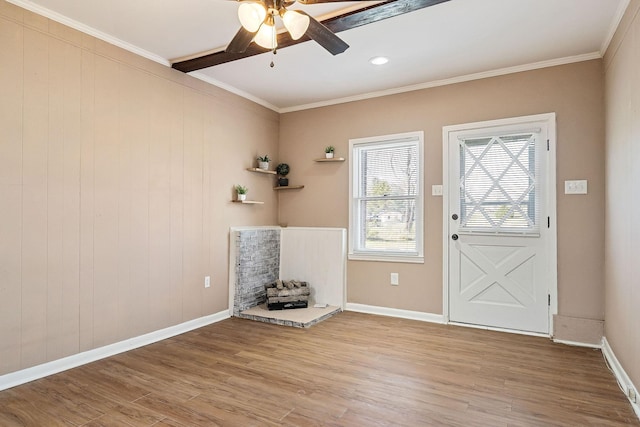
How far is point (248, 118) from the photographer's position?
448 cm

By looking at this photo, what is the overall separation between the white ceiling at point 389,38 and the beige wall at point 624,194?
0.88 ft

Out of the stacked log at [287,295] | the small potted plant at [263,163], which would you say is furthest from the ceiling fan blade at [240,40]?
the stacked log at [287,295]

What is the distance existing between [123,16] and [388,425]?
3.20 m

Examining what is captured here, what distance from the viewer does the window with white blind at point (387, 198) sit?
163 inches

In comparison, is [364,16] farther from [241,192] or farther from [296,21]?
[241,192]

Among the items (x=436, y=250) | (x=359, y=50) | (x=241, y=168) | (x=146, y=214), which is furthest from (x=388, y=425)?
(x=241, y=168)

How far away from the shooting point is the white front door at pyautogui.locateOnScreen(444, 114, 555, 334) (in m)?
3.49

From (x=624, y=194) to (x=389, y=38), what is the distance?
2.03 m

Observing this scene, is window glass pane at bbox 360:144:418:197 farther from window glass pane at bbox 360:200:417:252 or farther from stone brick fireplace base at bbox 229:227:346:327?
stone brick fireplace base at bbox 229:227:346:327

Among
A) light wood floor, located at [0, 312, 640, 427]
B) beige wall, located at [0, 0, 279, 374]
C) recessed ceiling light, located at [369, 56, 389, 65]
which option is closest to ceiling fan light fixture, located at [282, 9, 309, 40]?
recessed ceiling light, located at [369, 56, 389, 65]

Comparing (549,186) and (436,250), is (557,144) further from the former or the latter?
(436,250)

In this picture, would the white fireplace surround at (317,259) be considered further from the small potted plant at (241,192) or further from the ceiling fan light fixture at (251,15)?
the ceiling fan light fixture at (251,15)

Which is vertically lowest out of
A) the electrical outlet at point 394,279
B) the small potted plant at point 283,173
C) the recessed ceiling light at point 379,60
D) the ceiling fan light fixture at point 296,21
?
the electrical outlet at point 394,279

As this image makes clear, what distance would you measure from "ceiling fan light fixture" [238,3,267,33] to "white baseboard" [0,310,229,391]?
2631 millimetres
